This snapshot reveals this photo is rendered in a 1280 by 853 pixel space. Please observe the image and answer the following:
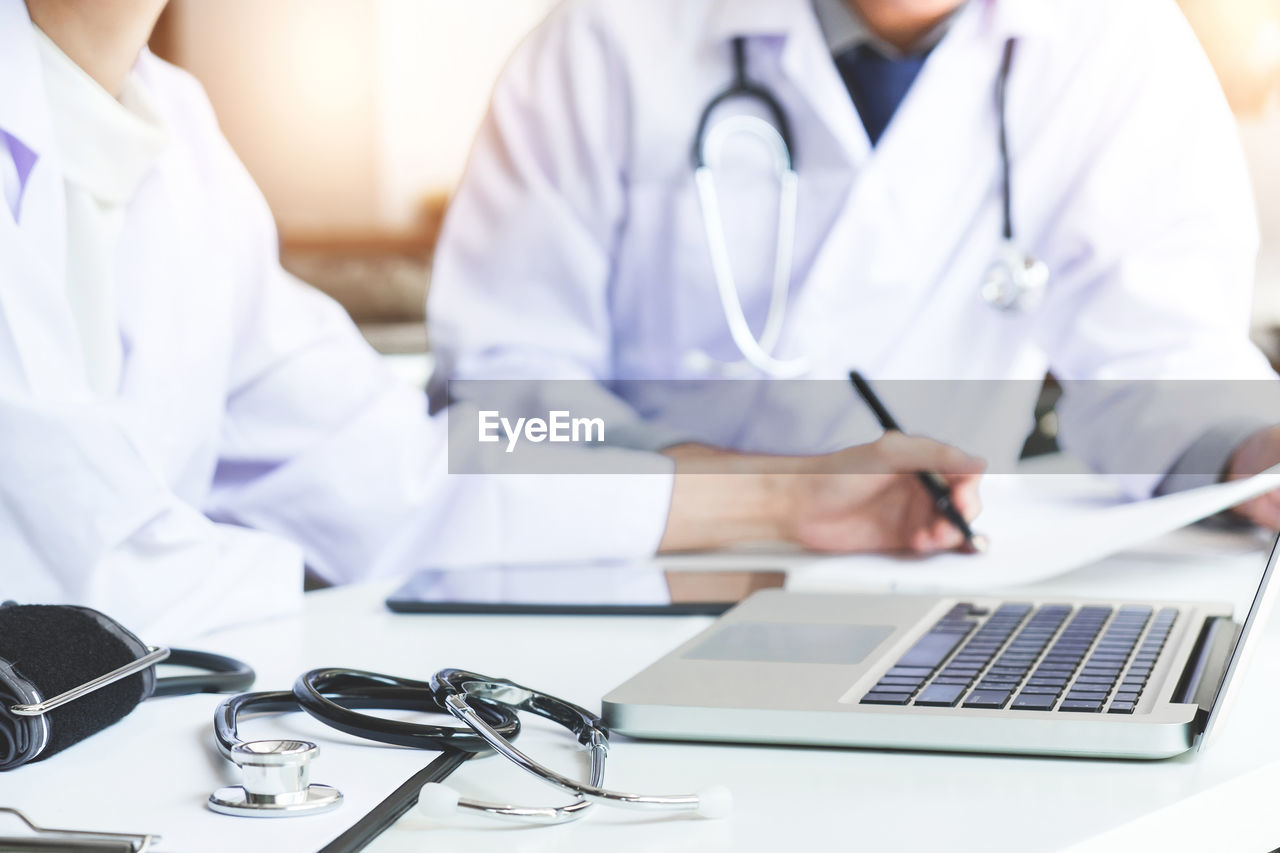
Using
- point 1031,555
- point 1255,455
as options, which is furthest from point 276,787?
point 1255,455

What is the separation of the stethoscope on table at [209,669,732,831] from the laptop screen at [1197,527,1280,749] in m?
0.18

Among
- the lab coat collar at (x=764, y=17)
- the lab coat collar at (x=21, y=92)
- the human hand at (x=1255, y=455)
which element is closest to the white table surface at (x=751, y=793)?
the lab coat collar at (x=21, y=92)

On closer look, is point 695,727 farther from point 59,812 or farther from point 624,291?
point 624,291

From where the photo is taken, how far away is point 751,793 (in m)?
0.42

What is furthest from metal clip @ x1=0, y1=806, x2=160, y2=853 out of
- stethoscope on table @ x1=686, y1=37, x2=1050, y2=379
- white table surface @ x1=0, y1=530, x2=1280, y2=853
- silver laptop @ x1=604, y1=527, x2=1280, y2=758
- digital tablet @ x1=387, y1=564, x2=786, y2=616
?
stethoscope on table @ x1=686, y1=37, x2=1050, y2=379

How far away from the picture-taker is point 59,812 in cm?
41

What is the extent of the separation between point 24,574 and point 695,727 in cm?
41

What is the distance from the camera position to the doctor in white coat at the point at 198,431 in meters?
0.68

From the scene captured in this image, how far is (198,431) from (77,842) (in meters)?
0.56

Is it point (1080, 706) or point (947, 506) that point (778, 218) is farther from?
point (1080, 706)

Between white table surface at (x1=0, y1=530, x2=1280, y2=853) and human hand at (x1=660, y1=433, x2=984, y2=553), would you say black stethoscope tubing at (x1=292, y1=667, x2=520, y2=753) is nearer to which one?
white table surface at (x1=0, y1=530, x2=1280, y2=853)

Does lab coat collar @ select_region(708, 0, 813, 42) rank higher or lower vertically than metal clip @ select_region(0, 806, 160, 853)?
higher

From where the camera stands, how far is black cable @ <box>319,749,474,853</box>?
14.4 inches

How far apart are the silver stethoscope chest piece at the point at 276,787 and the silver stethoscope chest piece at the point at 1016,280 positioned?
94 centimetres
